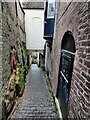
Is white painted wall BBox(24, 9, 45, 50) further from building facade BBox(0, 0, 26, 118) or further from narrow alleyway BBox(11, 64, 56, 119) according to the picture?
narrow alleyway BBox(11, 64, 56, 119)

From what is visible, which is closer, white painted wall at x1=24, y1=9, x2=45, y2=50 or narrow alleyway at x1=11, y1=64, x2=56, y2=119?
narrow alleyway at x1=11, y1=64, x2=56, y2=119

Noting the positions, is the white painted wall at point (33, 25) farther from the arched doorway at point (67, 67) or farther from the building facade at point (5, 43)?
the arched doorway at point (67, 67)

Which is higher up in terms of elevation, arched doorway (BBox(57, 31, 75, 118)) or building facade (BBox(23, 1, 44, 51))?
building facade (BBox(23, 1, 44, 51))

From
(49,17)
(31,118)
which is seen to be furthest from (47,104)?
(49,17)

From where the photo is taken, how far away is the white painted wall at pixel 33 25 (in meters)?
17.1

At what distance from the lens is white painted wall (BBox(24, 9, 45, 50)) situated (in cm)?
1714

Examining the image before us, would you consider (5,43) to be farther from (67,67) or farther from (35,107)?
(35,107)

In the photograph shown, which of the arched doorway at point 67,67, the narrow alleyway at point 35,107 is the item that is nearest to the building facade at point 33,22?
the narrow alleyway at point 35,107

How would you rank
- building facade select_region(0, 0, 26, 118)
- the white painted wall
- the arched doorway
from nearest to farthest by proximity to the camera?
1. the arched doorway
2. building facade select_region(0, 0, 26, 118)
3. the white painted wall

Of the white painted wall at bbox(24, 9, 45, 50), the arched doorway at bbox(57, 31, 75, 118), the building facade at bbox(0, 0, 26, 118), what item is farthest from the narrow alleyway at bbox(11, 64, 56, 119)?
the white painted wall at bbox(24, 9, 45, 50)

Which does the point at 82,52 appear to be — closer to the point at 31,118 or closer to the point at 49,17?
the point at 31,118

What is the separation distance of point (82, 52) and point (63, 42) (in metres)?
→ 2.74

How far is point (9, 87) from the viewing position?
5617 millimetres

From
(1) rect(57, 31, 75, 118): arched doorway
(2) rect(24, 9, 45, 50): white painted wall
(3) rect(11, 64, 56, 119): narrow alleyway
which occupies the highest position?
(2) rect(24, 9, 45, 50): white painted wall
